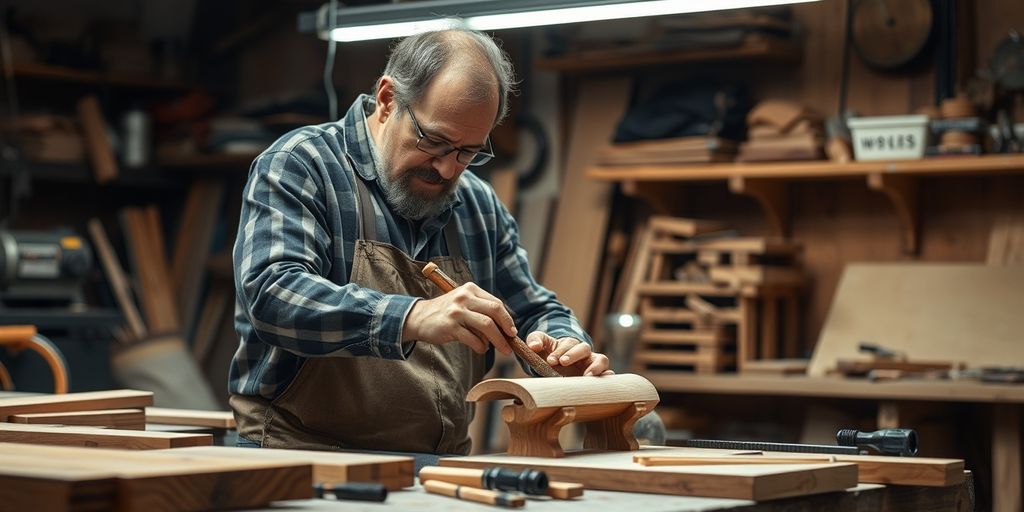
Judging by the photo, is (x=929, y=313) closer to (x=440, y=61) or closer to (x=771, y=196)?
(x=771, y=196)

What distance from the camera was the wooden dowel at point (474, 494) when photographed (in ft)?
6.08

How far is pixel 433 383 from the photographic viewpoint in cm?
279

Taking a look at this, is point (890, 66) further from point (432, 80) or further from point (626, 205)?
point (432, 80)

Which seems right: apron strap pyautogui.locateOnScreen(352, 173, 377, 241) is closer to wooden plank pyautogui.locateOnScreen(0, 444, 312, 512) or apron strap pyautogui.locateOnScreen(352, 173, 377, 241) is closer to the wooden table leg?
wooden plank pyautogui.locateOnScreen(0, 444, 312, 512)

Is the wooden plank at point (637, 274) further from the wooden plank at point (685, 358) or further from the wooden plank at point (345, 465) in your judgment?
the wooden plank at point (345, 465)

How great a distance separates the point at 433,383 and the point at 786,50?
2.74 meters

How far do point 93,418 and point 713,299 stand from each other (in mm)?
3054

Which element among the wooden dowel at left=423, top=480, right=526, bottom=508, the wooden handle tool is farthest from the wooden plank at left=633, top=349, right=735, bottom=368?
the wooden dowel at left=423, top=480, right=526, bottom=508

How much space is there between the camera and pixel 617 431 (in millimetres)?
2492

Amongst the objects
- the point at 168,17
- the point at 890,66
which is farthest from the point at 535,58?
the point at 168,17

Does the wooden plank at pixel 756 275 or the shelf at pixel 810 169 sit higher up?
the shelf at pixel 810 169

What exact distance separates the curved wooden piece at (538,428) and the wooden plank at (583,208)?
10.2 feet

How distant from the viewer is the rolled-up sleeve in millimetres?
2418

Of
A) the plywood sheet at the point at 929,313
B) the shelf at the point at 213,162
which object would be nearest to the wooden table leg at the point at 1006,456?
the plywood sheet at the point at 929,313
